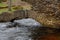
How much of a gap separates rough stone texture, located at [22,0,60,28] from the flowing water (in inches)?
73.1

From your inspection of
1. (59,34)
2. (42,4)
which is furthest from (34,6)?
(59,34)

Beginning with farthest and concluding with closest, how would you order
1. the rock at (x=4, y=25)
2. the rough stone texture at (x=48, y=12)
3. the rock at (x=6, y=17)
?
the rock at (x=6, y=17) < the rock at (x=4, y=25) < the rough stone texture at (x=48, y=12)

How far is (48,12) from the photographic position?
819 inches

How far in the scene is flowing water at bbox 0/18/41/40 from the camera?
18.2m

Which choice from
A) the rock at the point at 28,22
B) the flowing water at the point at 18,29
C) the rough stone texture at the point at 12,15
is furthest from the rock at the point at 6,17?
the rock at the point at 28,22

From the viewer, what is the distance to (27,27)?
22.6 m

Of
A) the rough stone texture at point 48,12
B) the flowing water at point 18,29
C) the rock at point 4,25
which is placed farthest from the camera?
the rock at point 4,25

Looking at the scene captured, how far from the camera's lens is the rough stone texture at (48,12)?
19984 millimetres

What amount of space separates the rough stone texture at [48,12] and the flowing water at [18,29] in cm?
186

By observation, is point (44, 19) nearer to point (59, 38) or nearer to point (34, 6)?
point (34, 6)

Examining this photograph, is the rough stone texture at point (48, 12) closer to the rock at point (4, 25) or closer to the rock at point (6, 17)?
the rock at point (6, 17)

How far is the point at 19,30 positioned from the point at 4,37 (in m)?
3.18

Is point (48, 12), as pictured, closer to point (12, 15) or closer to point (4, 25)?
point (12, 15)

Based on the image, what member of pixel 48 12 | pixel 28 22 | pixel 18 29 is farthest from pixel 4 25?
pixel 48 12
